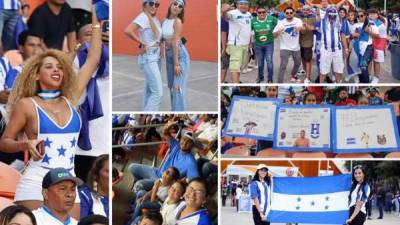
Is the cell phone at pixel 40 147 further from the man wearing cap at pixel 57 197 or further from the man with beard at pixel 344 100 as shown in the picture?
the man with beard at pixel 344 100

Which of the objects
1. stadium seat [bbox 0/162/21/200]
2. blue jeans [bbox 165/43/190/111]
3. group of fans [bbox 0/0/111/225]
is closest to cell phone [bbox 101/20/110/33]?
group of fans [bbox 0/0/111/225]

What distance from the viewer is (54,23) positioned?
170 inches

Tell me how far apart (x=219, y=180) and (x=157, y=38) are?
41.2 inches

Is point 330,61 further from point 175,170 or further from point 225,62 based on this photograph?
point 175,170

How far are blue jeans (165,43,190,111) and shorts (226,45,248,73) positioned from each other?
0.30 m

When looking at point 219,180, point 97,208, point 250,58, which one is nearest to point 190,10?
point 250,58

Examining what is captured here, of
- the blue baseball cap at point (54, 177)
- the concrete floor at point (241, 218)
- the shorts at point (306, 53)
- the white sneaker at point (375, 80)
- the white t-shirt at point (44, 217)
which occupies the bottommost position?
the concrete floor at point (241, 218)

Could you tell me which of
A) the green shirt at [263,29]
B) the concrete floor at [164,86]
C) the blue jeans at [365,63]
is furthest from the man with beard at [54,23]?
the blue jeans at [365,63]

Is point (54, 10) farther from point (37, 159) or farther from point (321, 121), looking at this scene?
point (321, 121)

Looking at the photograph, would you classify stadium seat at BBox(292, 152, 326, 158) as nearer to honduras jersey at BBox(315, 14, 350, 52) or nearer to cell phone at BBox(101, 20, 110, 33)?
honduras jersey at BBox(315, 14, 350, 52)

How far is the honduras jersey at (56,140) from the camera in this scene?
4.20 m

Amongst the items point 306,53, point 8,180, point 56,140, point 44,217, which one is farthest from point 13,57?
point 306,53

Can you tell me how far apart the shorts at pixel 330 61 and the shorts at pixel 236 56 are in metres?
0.53

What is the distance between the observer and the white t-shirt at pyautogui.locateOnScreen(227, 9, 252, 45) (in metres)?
4.54
